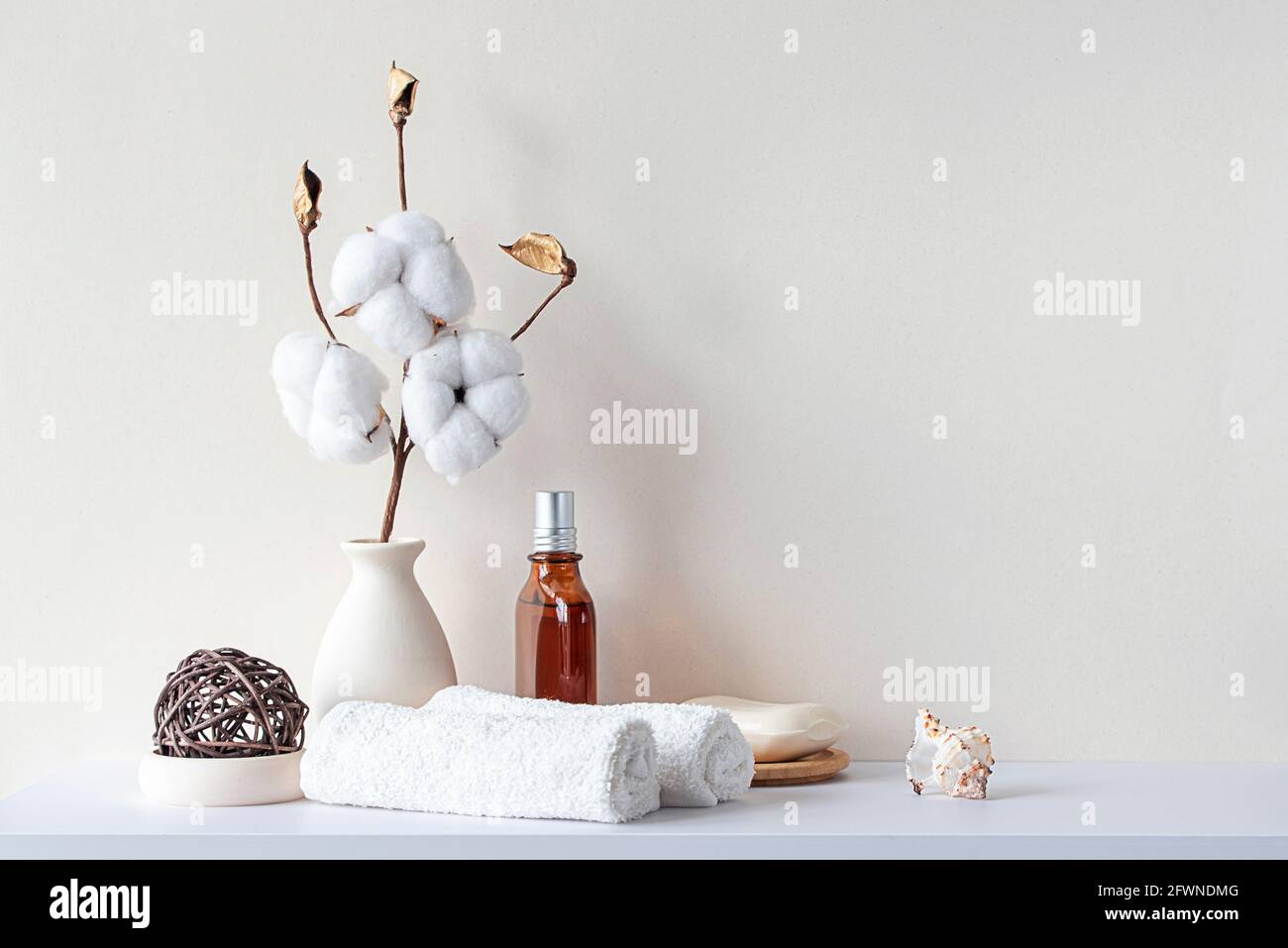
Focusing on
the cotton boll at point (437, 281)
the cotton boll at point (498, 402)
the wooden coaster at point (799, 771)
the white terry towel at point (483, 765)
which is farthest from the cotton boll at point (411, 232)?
the wooden coaster at point (799, 771)

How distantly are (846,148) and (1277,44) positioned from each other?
34cm

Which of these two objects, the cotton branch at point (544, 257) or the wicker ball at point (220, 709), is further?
the cotton branch at point (544, 257)

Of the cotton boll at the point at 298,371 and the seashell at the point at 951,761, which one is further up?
the cotton boll at the point at 298,371

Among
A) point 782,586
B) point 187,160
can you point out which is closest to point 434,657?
point 782,586

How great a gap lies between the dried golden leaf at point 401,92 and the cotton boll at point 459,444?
223mm

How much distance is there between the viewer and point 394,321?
86 centimetres

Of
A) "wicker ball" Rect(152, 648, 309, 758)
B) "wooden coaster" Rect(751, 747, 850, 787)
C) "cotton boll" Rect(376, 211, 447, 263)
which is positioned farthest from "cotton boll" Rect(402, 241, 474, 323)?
"wooden coaster" Rect(751, 747, 850, 787)

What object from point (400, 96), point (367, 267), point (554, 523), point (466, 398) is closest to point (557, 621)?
point (554, 523)

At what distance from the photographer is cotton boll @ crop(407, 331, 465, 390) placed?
874mm

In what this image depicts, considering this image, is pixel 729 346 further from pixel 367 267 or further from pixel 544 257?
pixel 367 267

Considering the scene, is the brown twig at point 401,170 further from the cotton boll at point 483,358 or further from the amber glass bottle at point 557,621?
the amber glass bottle at point 557,621

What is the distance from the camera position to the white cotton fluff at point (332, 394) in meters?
0.87

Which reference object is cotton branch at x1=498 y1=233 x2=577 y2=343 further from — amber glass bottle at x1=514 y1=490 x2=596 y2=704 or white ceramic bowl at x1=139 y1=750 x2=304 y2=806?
white ceramic bowl at x1=139 y1=750 x2=304 y2=806

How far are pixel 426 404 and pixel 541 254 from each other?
0.14 meters
